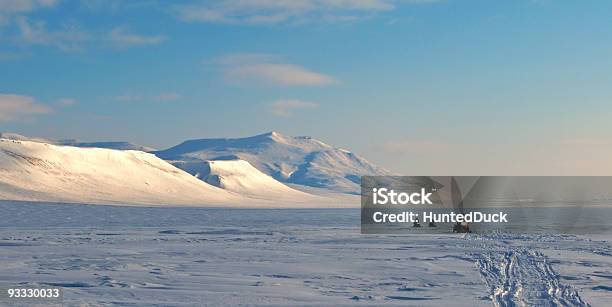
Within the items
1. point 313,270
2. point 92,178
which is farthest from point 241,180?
point 313,270

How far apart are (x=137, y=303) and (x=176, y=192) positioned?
108m

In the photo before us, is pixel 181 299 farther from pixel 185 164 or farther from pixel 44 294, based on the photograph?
pixel 185 164

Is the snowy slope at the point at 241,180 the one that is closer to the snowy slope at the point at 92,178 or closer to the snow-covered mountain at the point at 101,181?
the snow-covered mountain at the point at 101,181

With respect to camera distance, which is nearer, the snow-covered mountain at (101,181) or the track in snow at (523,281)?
the track in snow at (523,281)

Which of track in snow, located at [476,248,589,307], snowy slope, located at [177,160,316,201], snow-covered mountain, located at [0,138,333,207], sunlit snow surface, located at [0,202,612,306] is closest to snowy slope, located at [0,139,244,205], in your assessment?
snow-covered mountain, located at [0,138,333,207]

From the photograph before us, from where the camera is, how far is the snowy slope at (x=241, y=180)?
482ft

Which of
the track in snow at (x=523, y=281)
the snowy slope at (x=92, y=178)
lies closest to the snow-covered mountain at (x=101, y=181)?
the snowy slope at (x=92, y=178)

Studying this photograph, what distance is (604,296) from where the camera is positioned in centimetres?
1292

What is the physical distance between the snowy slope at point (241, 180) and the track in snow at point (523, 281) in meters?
120

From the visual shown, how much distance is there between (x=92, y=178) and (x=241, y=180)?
48578mm

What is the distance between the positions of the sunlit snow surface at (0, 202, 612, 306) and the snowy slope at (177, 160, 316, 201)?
374 feet

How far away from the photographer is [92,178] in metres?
112

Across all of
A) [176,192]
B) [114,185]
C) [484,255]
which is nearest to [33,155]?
[114,185]

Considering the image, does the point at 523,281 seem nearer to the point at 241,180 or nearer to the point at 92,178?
the point at 92,178
